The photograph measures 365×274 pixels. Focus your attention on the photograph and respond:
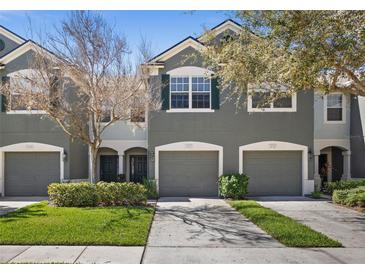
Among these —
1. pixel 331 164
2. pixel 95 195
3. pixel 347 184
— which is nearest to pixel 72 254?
pixel 95 195

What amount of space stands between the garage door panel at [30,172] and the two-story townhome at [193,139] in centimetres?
4

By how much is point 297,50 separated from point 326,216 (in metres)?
5.41

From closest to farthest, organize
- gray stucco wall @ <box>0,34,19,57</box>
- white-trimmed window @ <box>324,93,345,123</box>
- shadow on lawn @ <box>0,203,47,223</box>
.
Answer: shadow on lawn @ <box>0,203,47,223</box>, white-trimmed window @ <box>324,93,345,123</box>, gray stucco wall @ <box>0,34,19,57</box>

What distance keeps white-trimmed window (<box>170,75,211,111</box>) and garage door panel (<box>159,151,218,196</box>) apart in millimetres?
2066

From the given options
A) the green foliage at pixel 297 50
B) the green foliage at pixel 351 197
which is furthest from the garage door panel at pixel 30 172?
the green foliage at pixel 351 197

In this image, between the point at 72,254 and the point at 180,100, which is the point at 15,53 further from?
the point at 72,254

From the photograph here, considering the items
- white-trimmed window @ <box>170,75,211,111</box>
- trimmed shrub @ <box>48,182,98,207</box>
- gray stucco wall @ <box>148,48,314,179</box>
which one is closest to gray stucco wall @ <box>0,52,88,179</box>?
trimmed shrub @ <box>48,182,98,207</box>

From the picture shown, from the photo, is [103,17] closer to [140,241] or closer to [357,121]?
[140,241]

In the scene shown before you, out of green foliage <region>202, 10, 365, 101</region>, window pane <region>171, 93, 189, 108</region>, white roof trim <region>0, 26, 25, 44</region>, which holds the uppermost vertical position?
white roof trim <region>0, 26, 25, 44</region>

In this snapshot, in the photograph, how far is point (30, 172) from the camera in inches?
619

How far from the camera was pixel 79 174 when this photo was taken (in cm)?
1642

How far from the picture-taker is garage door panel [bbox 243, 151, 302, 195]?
616 inches

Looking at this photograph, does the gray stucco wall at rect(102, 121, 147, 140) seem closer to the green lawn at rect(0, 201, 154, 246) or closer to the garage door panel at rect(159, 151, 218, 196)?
the garage door panel at rect(159, 151, 218, 196)
